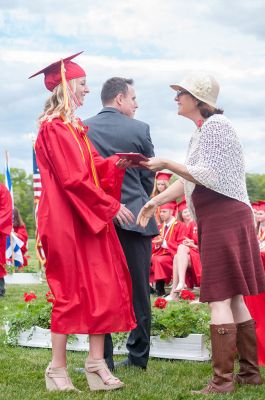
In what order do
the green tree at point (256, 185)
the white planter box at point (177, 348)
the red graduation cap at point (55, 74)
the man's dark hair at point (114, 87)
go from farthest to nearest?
the green tree at point (256, 185) < the white planter box at point (177, 348) < the man's dark hair at point (114, 87) < the red graduation cap at point (55, 74)

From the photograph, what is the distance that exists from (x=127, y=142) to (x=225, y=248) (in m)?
1.23

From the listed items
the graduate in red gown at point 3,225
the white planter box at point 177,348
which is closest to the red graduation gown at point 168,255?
the graduate in red gown at point 3,225

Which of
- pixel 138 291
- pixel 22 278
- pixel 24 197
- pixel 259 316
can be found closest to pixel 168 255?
pixel 22 278

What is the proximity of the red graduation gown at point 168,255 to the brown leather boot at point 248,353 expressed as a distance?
785 centimetres

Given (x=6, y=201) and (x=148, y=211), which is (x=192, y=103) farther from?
(x=6, y=201)

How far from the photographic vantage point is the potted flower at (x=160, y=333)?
21.1 ft

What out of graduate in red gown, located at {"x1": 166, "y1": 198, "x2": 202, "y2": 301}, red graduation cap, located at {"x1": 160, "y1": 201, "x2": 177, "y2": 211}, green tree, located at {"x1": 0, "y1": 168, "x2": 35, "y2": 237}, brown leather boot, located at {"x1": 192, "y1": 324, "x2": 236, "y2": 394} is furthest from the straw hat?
green tree, located at {"x1": 0, "y1": 168, "x2": 35, "y2": 237}

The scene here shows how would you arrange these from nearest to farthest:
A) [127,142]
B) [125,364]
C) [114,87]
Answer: [127,142], [114,87], [125,364]

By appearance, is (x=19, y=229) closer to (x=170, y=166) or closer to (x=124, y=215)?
(x=124, y=215)

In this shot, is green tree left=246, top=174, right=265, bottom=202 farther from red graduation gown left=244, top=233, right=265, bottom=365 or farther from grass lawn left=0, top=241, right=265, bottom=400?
grass lawn left=0, top=241, right=265, bottom=400

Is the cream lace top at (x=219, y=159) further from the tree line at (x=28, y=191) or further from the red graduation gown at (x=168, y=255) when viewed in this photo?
the tree line at (x=28, y=191)

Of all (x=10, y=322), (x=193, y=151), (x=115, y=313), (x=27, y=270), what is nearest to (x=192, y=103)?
(x=193, y=151)

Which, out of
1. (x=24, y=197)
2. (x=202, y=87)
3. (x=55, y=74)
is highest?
(x=55, y=74)

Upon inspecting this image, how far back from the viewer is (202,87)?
5.12m
